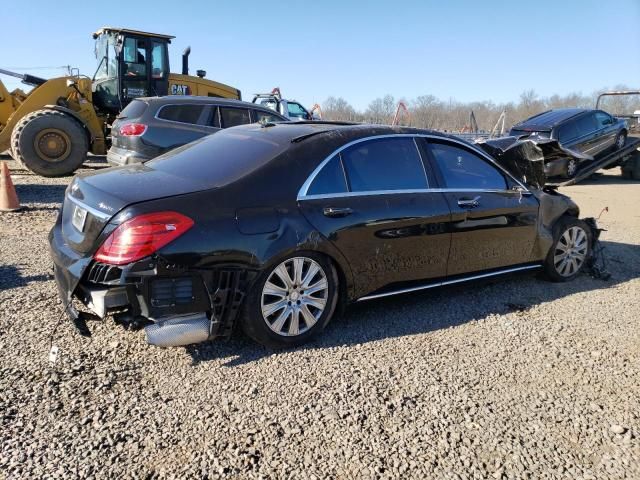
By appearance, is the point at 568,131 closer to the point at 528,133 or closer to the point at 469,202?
the point at 528,133

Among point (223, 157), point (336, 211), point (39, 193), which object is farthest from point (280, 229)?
point (39, 193)

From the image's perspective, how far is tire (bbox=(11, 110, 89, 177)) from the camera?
10695mm

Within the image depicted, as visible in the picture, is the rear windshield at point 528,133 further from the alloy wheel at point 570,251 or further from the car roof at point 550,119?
the alloy wheel at point 570,251

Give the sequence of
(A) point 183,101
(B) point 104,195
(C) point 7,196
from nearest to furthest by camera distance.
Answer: (B) point 104,195
(C) point 7,196
(A) point 183,101

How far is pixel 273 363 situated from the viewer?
11.0 feet

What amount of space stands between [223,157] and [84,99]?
10678 millimetres

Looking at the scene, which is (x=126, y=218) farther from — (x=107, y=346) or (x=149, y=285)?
(x=107, y=346)

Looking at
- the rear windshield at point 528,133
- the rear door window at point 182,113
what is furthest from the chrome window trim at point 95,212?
the rear windshield at point 528,133

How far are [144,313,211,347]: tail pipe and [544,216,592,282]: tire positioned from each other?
3.62 meters

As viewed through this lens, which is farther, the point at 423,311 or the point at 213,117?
the point at 213,117

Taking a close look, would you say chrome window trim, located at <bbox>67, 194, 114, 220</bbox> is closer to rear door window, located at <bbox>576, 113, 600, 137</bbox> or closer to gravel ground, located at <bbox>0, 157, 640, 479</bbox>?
gravel ground, located at <bbox>0, 157, 640, 479</bbox>

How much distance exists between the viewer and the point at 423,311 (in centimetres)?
435

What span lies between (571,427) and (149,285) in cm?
250

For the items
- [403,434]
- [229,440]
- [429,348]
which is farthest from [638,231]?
[229,440]
